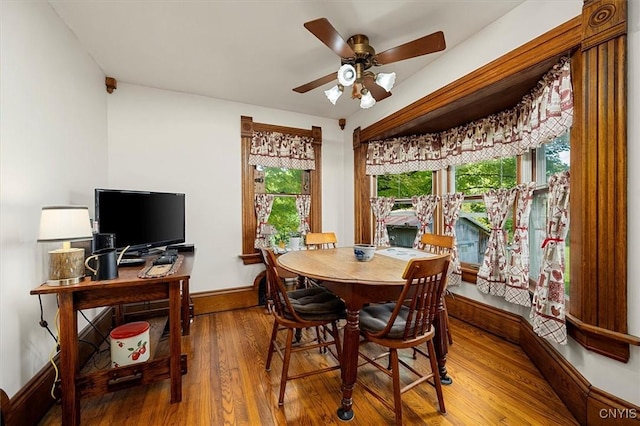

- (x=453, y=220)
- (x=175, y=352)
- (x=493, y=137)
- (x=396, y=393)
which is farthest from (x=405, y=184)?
(x=175, y=352)

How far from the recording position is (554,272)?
1753 millimetres

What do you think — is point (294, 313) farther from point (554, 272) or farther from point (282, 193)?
point (282, 193)

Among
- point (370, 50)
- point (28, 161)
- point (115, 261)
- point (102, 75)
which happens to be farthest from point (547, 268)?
point (102, 75)

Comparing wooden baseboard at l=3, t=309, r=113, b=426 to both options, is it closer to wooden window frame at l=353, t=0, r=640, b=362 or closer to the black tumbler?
the black tumbler

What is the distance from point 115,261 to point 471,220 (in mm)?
3311

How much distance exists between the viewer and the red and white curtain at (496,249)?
2.47 metres

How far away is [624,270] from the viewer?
132cm

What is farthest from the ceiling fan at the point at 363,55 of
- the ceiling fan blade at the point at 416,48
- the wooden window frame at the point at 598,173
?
the wooden window frame at the point at 598,173

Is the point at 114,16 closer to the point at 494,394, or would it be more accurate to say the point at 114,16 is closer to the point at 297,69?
the point at 297,69

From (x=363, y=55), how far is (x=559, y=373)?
251 centimetres

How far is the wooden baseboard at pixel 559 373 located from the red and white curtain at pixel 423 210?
86 centimetres

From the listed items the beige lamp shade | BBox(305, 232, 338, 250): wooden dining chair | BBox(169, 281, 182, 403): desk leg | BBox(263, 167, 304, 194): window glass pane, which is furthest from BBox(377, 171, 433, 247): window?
the beige lamp shade

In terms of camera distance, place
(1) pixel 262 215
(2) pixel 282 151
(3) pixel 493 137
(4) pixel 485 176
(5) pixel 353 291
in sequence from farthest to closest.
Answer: (2) pixel 282 151 < (1) pixel 262 215 < (4) pixel 485 176 < (3) pixel 493 137 < (5) pixel 353 291

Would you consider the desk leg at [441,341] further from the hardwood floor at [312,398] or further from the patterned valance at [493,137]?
the patterned valance at [493,137]
